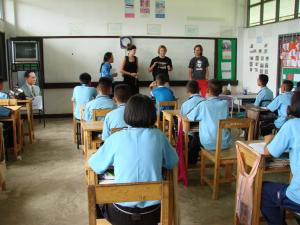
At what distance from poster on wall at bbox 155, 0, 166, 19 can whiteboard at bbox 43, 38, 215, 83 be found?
0.56 meters

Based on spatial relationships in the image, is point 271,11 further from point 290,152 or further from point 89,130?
point 290,152

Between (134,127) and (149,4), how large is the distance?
6632 millimetres

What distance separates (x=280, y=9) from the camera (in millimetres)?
7277

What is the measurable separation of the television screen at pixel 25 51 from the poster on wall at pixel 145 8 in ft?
8.34

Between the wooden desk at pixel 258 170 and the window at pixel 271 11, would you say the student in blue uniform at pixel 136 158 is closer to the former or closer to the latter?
the wooden desk at pixel 258 170

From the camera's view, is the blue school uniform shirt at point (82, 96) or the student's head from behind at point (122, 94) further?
the blue school uniform shirt at point (82, 96)

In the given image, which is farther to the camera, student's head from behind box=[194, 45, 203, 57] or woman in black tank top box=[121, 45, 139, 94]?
student's head from behind box=[194, 45, 203, 57]

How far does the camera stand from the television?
7.30 meters

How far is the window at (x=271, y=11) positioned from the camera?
6836 mm

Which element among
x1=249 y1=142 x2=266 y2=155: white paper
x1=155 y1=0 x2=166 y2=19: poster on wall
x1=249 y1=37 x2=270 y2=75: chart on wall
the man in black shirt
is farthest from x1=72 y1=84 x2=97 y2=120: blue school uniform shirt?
x1=249 y1=37 x2=270 y2=75: chart on wall

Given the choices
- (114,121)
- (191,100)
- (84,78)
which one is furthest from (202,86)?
(114,121)

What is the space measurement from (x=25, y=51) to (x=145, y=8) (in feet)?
9.44

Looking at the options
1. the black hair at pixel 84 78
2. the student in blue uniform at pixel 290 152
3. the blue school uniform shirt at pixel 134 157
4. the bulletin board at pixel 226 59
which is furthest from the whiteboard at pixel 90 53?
the blue school uniform shirt at pixel 134 157

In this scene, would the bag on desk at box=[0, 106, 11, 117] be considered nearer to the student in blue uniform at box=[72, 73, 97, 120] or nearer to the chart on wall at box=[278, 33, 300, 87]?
the student in blue uniform at box=[72, 73, 97, 120]
